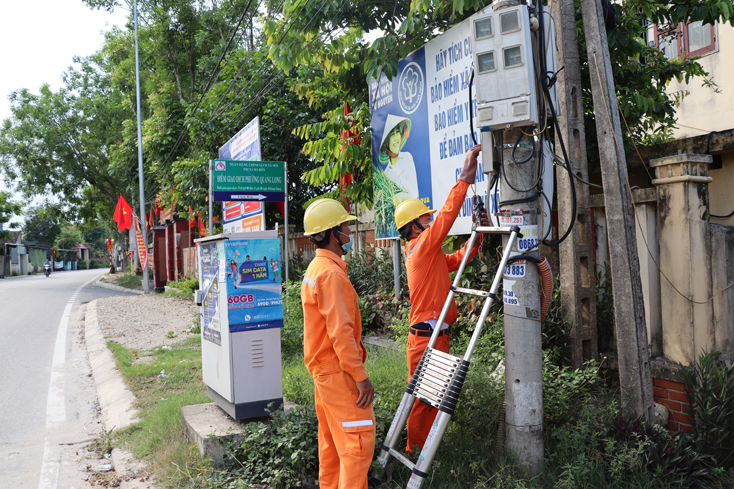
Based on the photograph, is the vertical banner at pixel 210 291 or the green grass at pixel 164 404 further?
the vertical banner at pixel 210 291

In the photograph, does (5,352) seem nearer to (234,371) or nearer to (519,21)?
(234,371)

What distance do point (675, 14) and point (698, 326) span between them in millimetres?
3878

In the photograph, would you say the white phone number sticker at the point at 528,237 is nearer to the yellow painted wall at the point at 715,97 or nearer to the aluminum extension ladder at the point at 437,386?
the aluminum extension ladder at the point at 437,386

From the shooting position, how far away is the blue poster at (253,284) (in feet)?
15.3

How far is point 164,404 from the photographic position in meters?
6.05

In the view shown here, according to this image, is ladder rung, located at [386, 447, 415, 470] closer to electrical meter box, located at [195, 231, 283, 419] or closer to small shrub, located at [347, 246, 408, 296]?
electrical meter box, located at [195, 231, 283, 419]

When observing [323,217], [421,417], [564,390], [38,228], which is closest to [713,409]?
[564,390]

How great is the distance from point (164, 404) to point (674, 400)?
5.15 metres

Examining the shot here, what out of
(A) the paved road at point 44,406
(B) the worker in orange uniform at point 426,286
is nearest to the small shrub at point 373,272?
(B) the worker in orange uniform at point 426,286

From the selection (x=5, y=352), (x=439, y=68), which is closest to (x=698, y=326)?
(x=439, y=68)

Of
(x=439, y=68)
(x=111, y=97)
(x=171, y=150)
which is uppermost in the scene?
(x=111, y=97)

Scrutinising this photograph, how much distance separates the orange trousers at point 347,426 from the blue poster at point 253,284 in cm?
146

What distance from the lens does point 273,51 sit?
7.00 meters

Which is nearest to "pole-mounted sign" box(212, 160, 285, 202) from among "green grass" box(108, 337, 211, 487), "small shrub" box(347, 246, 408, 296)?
"small shrub" box(347, 246, 408, 296)
